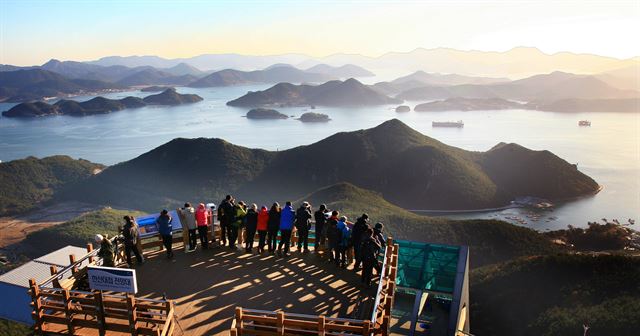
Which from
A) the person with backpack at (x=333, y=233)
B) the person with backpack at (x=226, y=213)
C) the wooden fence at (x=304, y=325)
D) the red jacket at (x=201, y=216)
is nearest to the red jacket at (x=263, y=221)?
the person with backpack at (x=226, y=213)

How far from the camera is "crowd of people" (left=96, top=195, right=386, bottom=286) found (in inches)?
533

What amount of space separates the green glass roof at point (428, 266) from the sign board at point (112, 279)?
28.1 ft

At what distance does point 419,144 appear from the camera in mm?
98188

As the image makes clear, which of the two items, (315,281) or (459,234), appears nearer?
(315,281)

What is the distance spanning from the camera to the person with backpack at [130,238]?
530 inches

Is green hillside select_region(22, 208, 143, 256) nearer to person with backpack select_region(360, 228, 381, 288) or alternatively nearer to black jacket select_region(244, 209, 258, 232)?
black jacket select_region(244, 209, 258, 232)

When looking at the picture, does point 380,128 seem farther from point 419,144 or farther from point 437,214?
point 437,214

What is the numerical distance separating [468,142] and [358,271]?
150465mm

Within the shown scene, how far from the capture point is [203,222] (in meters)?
15.0

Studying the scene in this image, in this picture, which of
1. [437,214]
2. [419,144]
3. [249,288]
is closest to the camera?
[249,288]

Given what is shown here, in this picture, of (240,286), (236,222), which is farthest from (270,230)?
(240,286)

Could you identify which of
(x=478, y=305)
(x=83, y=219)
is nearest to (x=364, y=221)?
(x=478, y=305)

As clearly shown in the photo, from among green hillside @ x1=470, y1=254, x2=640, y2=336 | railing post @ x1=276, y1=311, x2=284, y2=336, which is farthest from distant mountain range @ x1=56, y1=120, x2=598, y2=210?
railing post @ x1=276, y1=311, x2=284, y2=336

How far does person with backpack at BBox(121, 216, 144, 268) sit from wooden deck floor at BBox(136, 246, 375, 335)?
42 cm
